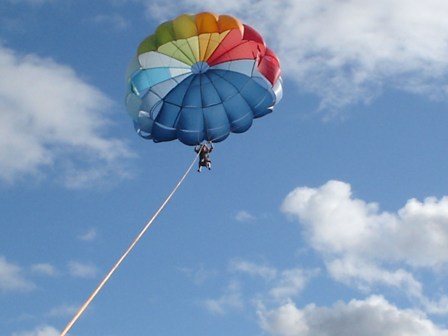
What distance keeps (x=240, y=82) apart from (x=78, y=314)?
49.0ft

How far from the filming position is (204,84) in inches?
1083

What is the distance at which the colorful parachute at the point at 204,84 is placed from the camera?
88.6ft

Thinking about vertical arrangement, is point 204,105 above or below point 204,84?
below

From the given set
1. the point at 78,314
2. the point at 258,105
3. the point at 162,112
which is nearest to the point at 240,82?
the point at 258,105

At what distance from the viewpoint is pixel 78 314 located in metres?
13.6

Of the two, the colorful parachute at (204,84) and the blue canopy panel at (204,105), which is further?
the blue canopy panel at (204,105)

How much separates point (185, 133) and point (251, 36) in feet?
12.5

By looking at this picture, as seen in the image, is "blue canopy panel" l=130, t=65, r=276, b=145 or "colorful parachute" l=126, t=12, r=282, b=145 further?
"blue canopy panel" l=130, t=65, r=276, b=145

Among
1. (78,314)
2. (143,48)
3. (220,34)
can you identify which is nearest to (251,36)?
(220,34)

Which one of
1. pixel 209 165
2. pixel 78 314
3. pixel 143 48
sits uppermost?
pixel 143 48

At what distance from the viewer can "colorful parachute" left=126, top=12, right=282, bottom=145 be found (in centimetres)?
2702

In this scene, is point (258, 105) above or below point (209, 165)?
above

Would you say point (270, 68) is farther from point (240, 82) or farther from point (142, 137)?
point (142, 137)

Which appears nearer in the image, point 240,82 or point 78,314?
point 78,314
